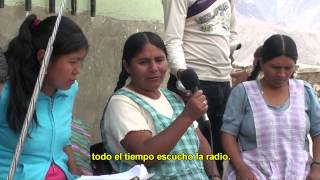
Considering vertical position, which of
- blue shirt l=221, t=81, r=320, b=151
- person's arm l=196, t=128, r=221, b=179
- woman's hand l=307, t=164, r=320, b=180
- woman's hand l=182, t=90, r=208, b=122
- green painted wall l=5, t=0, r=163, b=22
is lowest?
woman's hand l=307, t=164, r=320, b=180

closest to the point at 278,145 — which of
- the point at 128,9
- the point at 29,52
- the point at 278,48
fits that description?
the point at 278,48

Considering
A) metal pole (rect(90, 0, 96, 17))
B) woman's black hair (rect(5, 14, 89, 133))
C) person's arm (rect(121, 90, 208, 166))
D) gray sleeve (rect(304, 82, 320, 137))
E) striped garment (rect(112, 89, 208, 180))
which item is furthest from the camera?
metal pole (rect(90, 0, 96, 17))

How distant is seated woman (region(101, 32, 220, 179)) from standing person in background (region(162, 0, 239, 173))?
415mm

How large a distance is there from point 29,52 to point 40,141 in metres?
0.39

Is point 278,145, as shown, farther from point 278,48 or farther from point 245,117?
point 278,48

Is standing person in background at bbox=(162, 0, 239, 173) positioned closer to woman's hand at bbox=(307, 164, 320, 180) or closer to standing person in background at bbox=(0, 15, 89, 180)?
woman's hand at bbox=(307, 164, 320, 180)

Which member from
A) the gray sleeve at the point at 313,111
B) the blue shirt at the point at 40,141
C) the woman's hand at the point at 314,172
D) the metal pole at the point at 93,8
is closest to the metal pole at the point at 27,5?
the metal pole at the point at 93,8

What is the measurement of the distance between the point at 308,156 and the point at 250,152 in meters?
0.34

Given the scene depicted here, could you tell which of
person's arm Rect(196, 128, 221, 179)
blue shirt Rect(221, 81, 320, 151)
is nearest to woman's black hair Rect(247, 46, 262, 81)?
blue shirt Rect(221, 81, 320, 151)

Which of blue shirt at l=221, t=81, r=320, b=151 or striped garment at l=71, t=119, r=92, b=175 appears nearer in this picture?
striped garment at l=71, t=119, r=92, b=175

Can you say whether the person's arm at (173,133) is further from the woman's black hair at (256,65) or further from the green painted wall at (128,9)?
the green painted wall at (128,9)

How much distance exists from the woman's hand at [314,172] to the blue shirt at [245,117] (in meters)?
0.12

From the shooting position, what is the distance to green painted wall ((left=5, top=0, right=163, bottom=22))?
4441mm

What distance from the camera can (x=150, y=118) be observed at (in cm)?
278
